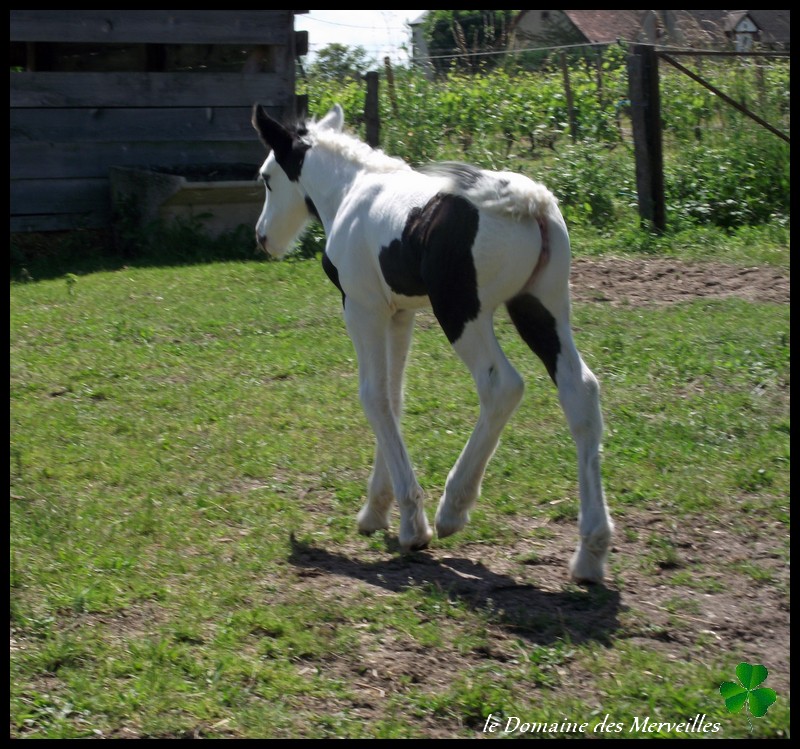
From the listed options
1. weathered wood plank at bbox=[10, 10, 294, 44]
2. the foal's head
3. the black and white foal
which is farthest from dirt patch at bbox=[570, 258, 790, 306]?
weathered wood plank at bbox=[10, 10, 294, 44]

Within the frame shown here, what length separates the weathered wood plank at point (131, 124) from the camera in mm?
11398

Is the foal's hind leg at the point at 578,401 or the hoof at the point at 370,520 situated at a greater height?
the foal's hind leg at the point at 578,401

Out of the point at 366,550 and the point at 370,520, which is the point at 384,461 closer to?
the point at 370,520

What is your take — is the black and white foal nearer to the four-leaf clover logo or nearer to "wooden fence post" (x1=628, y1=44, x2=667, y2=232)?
the four-leaf clover logo

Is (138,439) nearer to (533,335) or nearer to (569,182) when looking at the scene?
(533,335)

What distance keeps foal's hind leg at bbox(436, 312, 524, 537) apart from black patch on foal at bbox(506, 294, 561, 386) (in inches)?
6.6

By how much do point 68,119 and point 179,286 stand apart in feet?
10.2

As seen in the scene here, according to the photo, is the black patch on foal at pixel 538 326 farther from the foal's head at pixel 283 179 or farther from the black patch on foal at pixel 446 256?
the foal's head at pixel 283 179

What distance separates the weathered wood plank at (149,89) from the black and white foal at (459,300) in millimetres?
7788

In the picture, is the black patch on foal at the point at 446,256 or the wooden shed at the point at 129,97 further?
the wooden shed at the point at 129,97

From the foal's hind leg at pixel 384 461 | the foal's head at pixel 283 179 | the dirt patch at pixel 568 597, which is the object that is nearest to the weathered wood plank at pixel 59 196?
the foal's head at pixel 283 179

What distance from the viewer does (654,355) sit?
7055 mm

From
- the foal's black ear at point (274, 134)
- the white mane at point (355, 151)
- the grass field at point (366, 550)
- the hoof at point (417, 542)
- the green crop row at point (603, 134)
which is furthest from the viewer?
the green crop row at point (603, 134)

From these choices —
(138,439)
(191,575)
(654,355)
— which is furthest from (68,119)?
(191,575)
